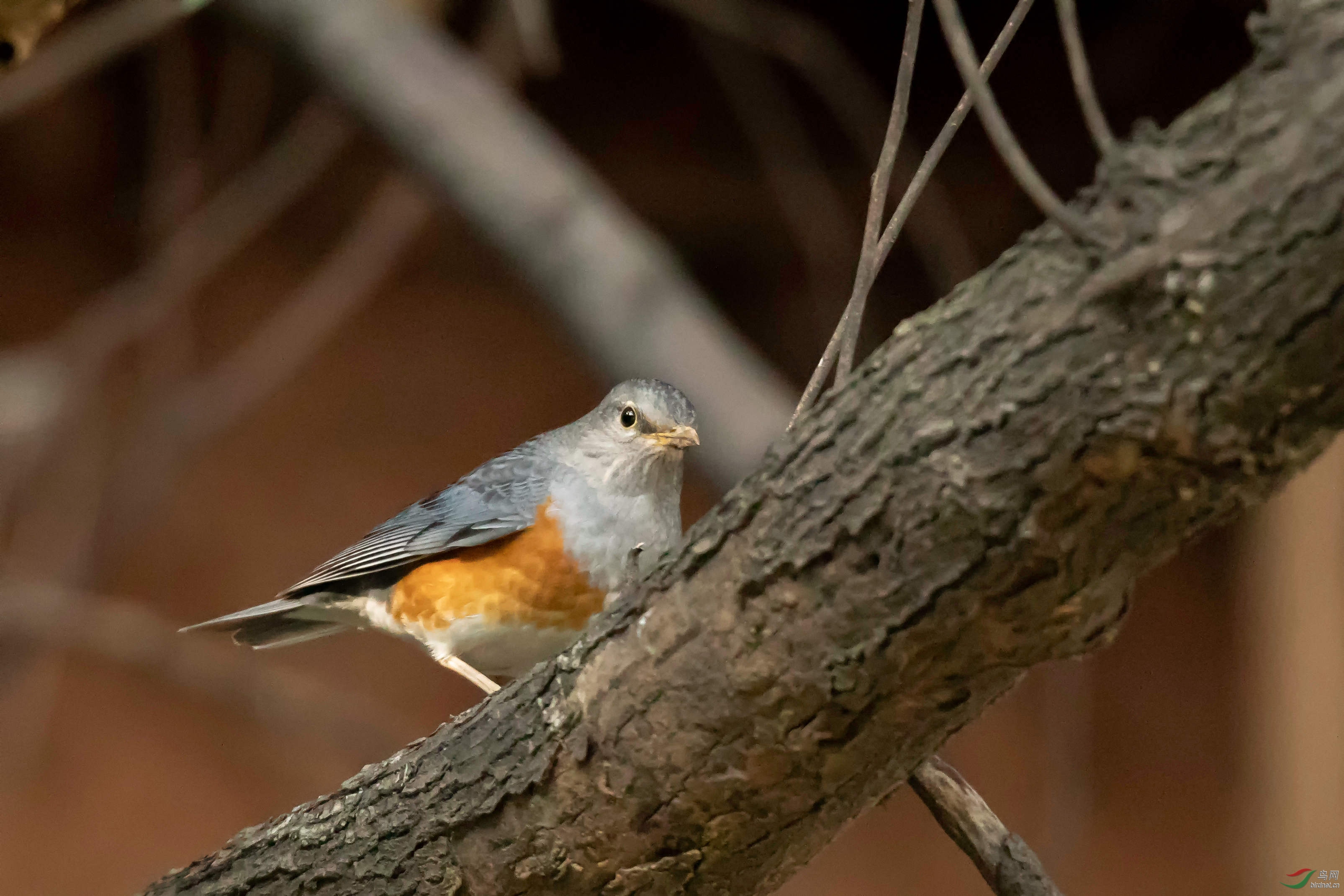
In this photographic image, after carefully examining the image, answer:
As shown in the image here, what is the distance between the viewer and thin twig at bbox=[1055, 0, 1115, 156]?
82cm

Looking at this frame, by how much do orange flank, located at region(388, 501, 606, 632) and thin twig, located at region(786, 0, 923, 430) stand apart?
758mm

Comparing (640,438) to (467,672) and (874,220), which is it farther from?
(874,220)

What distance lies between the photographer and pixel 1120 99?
14.0ft

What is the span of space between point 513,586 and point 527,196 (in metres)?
1.67

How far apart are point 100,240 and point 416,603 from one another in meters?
3.12

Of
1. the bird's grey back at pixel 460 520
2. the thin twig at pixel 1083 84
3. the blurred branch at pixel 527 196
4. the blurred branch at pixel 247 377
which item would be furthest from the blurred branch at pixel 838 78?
the thin twig at pixel 1083 84

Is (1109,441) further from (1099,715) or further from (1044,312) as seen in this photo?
(1099,715)

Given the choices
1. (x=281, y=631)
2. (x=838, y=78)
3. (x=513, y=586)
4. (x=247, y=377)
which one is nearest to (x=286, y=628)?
(x=281, y=631)

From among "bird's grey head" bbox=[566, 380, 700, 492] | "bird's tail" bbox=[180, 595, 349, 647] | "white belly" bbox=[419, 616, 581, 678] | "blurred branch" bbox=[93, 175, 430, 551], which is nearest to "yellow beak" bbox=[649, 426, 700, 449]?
"bird's grey head" bbox=[566, 380, 700, 492]

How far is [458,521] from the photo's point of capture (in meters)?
2.11

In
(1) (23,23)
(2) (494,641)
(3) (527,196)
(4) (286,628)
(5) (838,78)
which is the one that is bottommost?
(2) (494,641)

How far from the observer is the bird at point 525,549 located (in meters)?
1.98

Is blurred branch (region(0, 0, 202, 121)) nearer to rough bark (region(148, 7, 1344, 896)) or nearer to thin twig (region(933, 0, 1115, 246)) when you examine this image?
rough bark (region(148, 7, 1344, 896))

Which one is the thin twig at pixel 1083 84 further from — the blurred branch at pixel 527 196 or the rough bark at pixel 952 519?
the blurred branch at pixel 527 196
